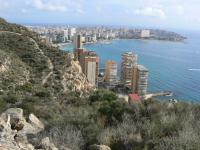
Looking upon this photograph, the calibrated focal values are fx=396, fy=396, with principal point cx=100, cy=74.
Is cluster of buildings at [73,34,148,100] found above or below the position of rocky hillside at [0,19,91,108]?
below

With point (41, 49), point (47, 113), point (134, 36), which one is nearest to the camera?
point (47, 113)

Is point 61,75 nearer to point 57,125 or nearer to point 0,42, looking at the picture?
point 0,42

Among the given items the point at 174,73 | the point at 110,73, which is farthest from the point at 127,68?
the point at 174,73

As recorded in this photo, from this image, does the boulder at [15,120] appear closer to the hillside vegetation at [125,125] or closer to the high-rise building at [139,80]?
the hillside vegetation at [125,125]

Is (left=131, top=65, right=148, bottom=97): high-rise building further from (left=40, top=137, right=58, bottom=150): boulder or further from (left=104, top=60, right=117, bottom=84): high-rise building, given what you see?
Answer: (left=40, top=137, right=58, bottom=150): boulder

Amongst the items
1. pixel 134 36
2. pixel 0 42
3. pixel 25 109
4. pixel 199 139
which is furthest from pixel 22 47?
pixel 134 36

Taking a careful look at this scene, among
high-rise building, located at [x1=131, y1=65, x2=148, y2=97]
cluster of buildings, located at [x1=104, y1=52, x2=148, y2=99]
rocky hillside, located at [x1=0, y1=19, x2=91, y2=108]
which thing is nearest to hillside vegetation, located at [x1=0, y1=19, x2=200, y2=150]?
rocky hillside, located at [x1=0, y1=19, x2=91, y2=108]
